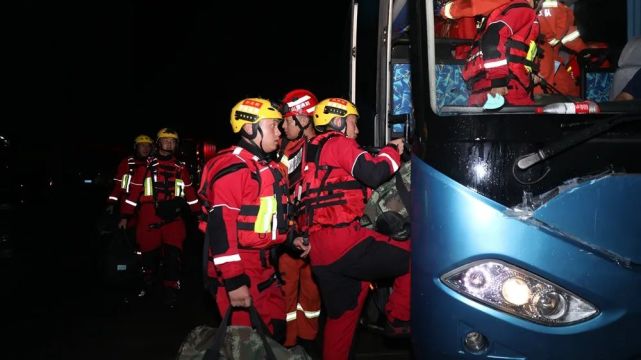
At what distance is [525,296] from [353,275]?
1.55 m

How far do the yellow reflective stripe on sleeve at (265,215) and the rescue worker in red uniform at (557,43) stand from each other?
2.02 m

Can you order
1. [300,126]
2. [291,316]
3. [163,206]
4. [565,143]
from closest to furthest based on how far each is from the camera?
[565,143] → [291,316] → [300,126] → [163,206]

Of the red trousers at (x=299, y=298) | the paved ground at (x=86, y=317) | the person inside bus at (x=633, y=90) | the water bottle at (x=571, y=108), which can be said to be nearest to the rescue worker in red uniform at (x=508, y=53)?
the water bottle at (x=571, y=108)

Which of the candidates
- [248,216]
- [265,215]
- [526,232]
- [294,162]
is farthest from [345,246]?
[526,232]

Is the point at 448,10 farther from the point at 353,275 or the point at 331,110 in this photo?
the point at 353,275

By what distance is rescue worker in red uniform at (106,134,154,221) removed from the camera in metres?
6.72

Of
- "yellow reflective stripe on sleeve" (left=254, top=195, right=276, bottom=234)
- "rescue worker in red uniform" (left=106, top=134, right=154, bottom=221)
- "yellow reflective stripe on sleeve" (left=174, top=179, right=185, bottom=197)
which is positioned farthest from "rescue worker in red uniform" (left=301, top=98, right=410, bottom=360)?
"rescue worker in red uniform" (left=106, top=134, right=154, bottom=221)

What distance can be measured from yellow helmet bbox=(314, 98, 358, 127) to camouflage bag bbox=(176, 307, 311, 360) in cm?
172

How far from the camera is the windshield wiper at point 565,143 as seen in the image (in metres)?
2.01

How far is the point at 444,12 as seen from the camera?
293cm

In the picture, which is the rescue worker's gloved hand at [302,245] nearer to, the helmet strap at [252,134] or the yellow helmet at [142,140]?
the helmet strap at [252,134]

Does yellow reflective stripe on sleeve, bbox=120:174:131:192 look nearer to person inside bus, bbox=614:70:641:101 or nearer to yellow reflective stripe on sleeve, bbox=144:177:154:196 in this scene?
yellow reflective stripe on sleeve, bbox=144:177:154:196

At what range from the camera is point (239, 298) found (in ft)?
9.75

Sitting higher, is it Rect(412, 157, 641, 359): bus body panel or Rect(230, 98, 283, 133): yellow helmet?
Rect(230, 98, 283, 133): yellow helmet
